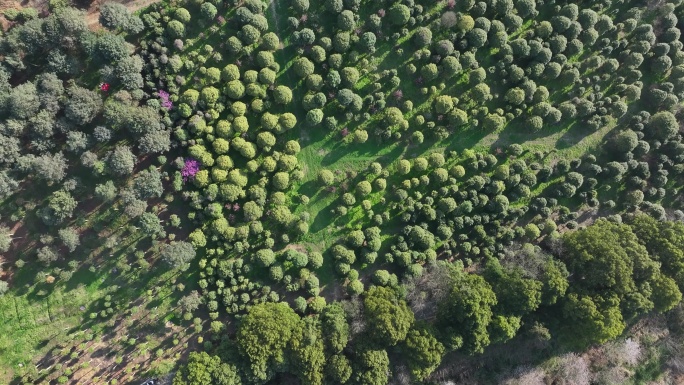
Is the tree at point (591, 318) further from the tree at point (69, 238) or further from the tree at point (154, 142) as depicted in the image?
the tree at point (69, 238)

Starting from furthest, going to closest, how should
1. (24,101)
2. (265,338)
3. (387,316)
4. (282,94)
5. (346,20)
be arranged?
(346,20)
(282,94)
(387,316)
(265,338)
(24,101)

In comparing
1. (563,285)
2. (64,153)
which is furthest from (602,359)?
(64,153)

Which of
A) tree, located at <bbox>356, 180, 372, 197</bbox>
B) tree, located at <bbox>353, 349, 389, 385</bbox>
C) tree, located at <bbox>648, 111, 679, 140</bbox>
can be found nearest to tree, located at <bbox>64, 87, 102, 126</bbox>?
tree, located at <bbox>356, 180, 372, 197</bbox>

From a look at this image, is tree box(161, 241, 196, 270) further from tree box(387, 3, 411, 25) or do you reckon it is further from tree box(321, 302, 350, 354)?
tree box(387, 3, 411, 25)

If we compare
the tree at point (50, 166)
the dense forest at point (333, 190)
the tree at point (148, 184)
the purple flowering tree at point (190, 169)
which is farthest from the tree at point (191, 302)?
the tree at point (50, 166)

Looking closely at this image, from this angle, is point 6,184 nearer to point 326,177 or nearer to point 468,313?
point 326,177

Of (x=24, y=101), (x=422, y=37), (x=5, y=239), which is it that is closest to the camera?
(x=24, y=101)

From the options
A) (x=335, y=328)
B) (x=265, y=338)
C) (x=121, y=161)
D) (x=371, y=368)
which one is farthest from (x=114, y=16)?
(x=371, y=368)
